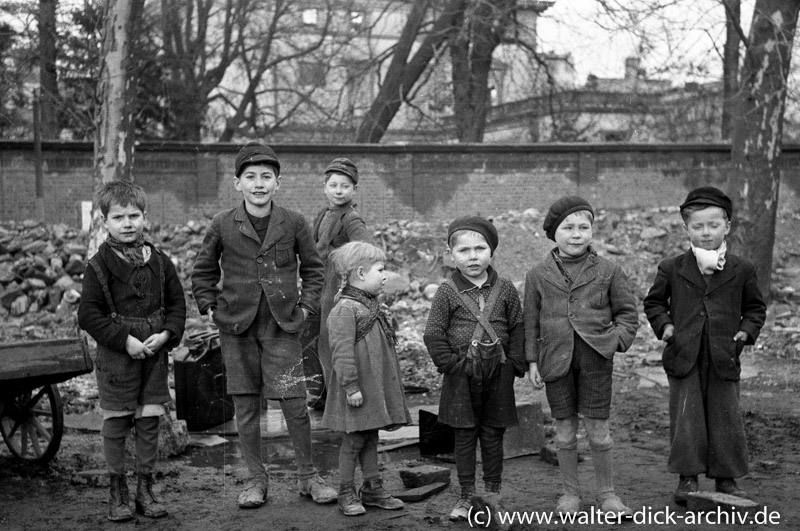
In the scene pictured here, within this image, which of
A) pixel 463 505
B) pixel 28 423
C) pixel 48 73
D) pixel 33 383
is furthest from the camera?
pixel 48 73

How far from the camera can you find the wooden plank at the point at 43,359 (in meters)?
5.61

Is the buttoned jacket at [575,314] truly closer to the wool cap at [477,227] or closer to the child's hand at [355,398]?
the wool cap at [477,227]

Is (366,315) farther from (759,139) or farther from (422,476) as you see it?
(759,139)

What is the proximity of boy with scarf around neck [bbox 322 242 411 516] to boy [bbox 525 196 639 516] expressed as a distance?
2.69 feet

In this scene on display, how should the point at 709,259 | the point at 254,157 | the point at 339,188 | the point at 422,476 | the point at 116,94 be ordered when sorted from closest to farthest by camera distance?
1. the point at 709,259
2. the point at 254,157
3. the point at 422,476
4. the point at 339,188
5. the point at 116,94

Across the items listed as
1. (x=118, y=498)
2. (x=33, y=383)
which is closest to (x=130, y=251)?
(x=33, y=383)

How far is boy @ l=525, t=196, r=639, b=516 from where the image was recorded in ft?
16.5

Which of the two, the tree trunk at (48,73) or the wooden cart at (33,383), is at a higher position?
the tree trunk at (48,73)

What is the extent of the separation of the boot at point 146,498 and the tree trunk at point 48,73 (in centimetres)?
1697

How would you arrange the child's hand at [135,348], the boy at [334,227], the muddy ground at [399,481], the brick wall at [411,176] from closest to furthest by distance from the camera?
the muddy ground at [399,481]
the child's hand at [135,348]
the boy at [334,227]
the brick wall at [411,176]

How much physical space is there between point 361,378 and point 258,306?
0.76 meters

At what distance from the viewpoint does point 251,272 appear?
5.41 meters

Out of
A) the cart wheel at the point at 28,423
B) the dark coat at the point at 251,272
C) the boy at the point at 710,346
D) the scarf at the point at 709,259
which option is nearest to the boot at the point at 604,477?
the boy at the point at 710,346

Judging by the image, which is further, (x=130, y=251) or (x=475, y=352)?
(x=130, y=251)
